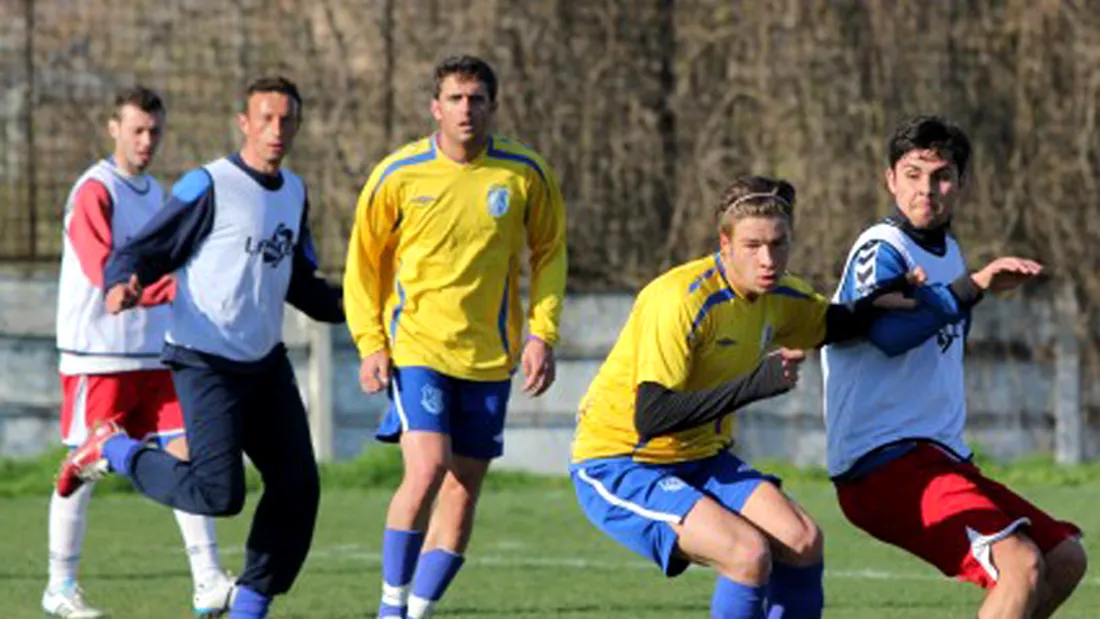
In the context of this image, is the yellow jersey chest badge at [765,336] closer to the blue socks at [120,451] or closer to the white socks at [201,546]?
the blue socks at [120,451]

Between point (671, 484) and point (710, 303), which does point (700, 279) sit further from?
point (671, 484)

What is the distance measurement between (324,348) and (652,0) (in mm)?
3135

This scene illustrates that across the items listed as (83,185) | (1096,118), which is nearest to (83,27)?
(83,185)

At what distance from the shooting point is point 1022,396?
16.5m

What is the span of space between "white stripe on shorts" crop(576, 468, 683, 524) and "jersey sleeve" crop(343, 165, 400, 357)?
1.55m

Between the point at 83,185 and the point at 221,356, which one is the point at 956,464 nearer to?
the point at 221,356

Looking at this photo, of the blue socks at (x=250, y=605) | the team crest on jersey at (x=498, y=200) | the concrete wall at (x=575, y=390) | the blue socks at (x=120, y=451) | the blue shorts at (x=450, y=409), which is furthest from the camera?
the concrete wall at (x=575, y=390)

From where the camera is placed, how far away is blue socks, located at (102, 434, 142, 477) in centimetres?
1002

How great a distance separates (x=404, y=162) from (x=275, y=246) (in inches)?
22.3

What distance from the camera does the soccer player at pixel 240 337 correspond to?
30.7 ft

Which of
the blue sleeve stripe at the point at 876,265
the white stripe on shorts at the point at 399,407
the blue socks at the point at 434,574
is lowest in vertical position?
the blue socks at the point at 434,574

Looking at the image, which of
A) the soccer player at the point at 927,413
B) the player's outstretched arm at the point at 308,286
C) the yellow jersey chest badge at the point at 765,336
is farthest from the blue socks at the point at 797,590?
the player's outstretched arm at the point at 308,286

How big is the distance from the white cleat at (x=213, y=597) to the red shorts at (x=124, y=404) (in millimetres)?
873

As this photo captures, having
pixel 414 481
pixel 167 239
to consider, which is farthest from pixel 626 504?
pixel 167 239
